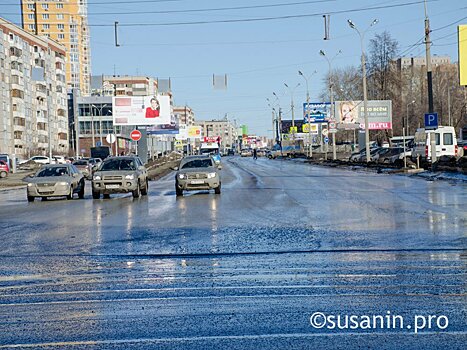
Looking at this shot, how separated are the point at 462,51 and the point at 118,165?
1039 inches

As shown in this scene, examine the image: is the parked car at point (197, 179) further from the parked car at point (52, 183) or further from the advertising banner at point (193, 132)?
the advertising banner at point (193, 132)

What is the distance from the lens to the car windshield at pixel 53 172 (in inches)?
1072

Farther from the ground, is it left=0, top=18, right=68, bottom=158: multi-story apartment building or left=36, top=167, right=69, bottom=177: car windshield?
left=0, top=18, right=68, bottom=158: multi-story apartment building

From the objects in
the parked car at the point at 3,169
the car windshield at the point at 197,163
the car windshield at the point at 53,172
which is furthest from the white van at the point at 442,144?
the parked car at the point at 3,169

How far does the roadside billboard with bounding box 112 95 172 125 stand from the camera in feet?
235

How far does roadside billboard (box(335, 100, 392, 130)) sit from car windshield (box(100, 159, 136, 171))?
191 ft

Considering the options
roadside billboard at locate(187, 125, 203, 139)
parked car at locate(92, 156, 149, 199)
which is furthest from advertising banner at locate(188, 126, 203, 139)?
parked car at locate(92, 156, 149, 199)

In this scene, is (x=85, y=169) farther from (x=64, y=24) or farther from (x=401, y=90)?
(x=64, y=24)

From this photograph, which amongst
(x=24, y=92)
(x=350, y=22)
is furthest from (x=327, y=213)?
(x=24, y=92)

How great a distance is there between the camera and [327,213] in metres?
17.9

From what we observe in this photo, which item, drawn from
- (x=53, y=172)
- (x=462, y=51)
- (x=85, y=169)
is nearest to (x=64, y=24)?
(x=85, y=169)

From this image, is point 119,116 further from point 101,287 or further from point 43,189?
point 101,287

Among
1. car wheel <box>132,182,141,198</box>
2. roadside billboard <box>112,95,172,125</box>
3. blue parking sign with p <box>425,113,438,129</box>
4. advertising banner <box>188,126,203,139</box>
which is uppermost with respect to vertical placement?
roadside billboard <box>112,95,172,125</box>

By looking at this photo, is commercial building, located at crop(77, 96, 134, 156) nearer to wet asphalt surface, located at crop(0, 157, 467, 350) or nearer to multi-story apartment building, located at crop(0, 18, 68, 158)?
multi-story apartment building, located at crop(0, 18, 68, 158)
